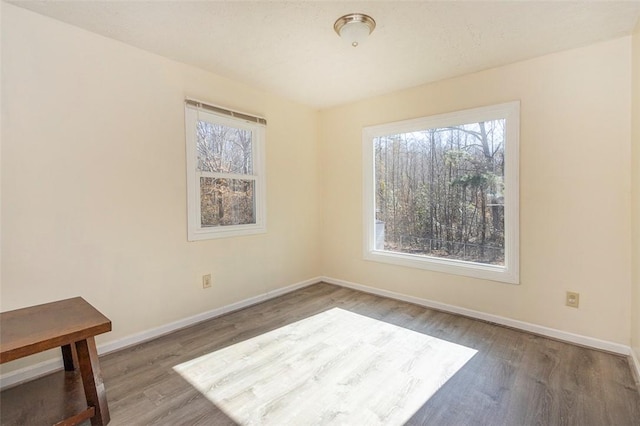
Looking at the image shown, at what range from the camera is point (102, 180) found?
2.29 meters

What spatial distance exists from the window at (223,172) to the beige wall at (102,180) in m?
0.10

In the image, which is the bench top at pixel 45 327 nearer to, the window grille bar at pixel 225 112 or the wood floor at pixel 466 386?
the wood floor at pixel 466 386

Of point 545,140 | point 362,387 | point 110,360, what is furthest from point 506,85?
point 110,360

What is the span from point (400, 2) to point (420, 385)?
2388mm

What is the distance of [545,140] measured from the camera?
100 inches

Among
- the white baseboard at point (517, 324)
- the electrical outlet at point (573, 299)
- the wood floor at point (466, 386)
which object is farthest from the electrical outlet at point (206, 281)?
the electrical outlet at point (573, 299)

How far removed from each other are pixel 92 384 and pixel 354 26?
2.64 m

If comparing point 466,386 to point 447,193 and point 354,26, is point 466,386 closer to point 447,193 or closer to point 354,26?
point 447,193

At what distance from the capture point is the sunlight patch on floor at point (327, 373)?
167 cm

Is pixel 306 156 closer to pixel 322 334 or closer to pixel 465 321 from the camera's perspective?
A: pixel 322 334

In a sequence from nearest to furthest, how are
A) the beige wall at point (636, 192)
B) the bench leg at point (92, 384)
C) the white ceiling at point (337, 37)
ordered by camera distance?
the bench leg at point (92, 384) → the white ceiling at point (337, 37) → the beige wall at point (636, 192)

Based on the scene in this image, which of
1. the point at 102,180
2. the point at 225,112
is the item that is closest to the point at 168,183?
the point at 102,180

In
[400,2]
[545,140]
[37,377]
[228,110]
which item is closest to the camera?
[400,2]

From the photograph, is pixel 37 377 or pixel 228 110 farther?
pixel 228 110
